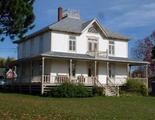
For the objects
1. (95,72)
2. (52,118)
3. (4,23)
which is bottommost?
(52,118)

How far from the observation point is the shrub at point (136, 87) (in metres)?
45.4

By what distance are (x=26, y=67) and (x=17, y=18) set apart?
2318cm

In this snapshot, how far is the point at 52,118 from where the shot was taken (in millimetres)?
16812

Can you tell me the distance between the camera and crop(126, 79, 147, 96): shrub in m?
45.4

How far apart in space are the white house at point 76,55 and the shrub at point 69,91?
6.36 ft

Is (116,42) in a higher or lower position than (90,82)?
higher

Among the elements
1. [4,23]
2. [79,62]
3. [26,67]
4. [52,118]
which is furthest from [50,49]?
[52,118]

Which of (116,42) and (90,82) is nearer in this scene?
(90,82)

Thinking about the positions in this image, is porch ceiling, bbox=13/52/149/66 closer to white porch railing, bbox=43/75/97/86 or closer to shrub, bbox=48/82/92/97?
white porch railing, bbox=43/75/97/86

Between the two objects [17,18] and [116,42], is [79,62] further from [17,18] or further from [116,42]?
[17,18]

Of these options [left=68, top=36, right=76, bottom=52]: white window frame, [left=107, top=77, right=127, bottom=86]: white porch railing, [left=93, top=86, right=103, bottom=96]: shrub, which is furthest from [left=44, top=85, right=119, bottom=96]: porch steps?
[left=68, top=36, right=76, bottom=52]: white window frame

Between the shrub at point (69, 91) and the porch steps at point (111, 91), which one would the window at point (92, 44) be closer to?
the porch steps at point (111, 91)

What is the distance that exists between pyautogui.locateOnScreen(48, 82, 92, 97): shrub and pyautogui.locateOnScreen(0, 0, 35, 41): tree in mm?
9493

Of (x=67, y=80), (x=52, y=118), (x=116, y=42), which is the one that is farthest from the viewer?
(x=116, y=42)
